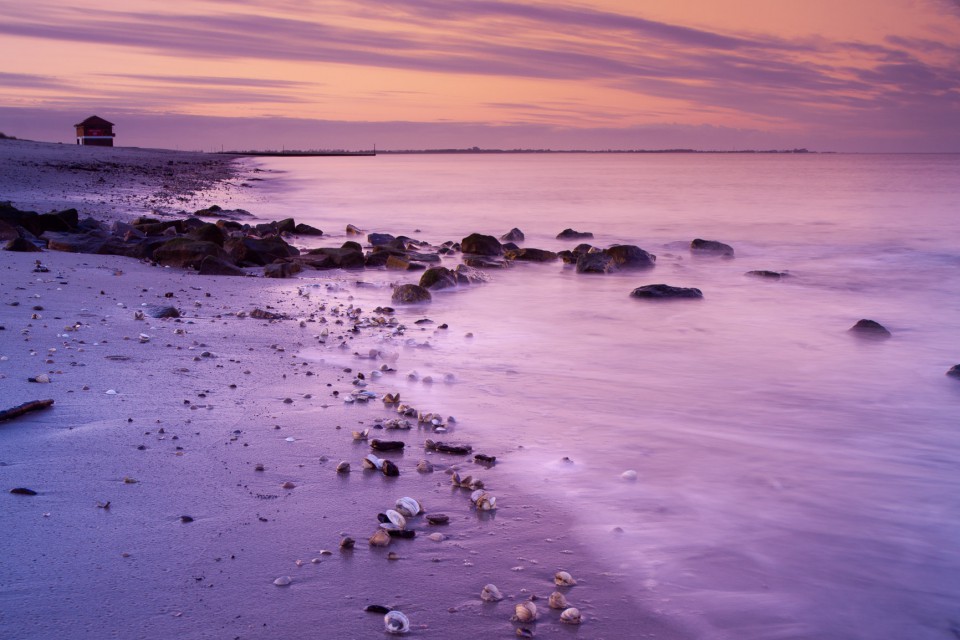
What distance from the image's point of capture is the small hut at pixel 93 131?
80500 millimetres

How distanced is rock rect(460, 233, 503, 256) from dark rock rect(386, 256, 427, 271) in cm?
250

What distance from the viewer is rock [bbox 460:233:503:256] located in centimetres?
1573

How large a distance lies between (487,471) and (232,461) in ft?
4.50

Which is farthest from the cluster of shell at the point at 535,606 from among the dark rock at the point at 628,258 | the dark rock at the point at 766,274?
the dark rock at the point at 766,274

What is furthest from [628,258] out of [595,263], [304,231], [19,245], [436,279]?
[19,245]

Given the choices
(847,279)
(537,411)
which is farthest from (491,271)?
(537,411)

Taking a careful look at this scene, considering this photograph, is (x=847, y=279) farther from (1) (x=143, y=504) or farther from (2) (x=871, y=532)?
(1) (x=143, y=504)

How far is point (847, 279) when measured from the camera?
14594mm

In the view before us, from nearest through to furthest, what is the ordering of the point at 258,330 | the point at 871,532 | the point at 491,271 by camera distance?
the point at 871,532 → the point at 258,330 → the point at 491,271

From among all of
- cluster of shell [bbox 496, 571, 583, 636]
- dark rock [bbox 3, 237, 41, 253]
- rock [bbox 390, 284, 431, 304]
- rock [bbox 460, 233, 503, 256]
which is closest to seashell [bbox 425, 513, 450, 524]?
cluster of shell [bbox 496, 571, 583, 636]

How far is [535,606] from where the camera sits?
291 cm

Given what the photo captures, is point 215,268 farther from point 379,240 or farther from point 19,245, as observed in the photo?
point 379,240

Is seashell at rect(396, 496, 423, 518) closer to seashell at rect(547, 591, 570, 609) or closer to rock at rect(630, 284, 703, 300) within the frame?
seashell at rect(547, 591, 570, 609)

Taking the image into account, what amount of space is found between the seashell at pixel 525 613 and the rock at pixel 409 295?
7.35 m
